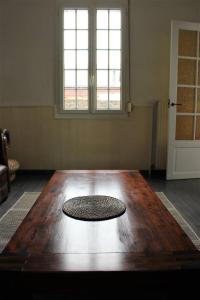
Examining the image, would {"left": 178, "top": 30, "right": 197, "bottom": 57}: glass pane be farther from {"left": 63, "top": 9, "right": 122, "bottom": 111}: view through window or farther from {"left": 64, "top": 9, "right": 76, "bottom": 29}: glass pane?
{"left": 64, "top": 9, "right": 76, "bottom": 29}: glass pane

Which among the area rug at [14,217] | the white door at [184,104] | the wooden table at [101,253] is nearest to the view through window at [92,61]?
the white door at [184,104]

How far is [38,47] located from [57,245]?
11.8 ft

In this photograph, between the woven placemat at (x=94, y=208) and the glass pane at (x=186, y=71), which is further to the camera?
the glass pane at (x=186, y=71)

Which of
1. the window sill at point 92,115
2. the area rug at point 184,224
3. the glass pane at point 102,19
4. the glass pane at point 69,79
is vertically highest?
the glass pane at point 102,19

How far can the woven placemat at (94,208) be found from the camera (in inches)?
57.8

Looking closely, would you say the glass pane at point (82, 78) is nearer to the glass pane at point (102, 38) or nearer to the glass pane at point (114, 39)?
the glass pane at point (102, 38)

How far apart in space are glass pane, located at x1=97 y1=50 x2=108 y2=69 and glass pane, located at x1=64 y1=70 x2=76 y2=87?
15.3 inches

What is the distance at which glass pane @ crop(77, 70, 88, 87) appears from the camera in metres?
4.30

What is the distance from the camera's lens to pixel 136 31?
13.8ft

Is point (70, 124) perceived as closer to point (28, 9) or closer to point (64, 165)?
point (64, 165)

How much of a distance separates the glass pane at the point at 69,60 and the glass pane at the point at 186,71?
1461 mm

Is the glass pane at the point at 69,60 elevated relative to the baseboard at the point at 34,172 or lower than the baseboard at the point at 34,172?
elevated

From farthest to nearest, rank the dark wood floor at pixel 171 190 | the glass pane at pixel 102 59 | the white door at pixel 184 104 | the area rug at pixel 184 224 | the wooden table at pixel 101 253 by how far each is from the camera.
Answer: the glass pane at pixel 102 59 → the white door at pixel 184 104 → the dark wood floor at pixel 171 190 → the area rug at pixel 184 224 → the wooden table at pixel 101 253

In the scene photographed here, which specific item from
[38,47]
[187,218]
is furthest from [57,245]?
[38,47]
